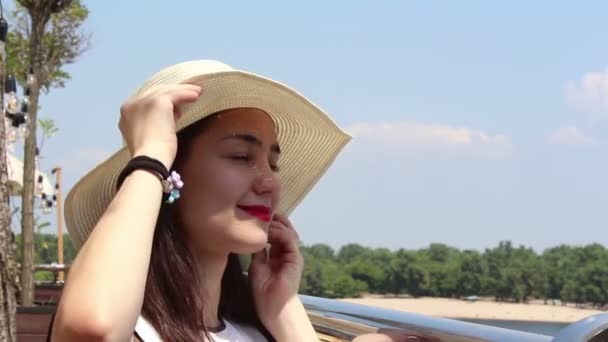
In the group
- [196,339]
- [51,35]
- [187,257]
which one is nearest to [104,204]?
[187,257]

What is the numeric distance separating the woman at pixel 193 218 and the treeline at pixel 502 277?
0.29 meters

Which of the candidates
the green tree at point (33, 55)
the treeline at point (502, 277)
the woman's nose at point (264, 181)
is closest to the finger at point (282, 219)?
the treeline at point (502, 277)

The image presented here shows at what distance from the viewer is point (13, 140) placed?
11352 millimetres

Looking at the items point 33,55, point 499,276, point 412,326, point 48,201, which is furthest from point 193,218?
point 48,201

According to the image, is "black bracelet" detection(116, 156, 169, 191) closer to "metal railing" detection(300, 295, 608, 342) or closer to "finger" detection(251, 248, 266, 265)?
"metal railing" detection(300, 295, 608, 342)

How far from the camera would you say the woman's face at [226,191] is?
1.64m

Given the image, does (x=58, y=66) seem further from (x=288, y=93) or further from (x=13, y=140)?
(x=288, y=93)

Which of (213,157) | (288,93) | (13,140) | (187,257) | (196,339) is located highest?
(13,140)

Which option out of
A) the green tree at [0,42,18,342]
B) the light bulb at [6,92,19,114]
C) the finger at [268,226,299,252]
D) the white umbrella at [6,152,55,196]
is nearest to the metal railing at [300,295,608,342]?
the finger at [268,226,299,252]

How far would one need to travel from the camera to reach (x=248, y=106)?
1.77 meters

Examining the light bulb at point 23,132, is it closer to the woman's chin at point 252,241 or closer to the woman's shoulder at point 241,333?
the woman's shoulder at point 241,333

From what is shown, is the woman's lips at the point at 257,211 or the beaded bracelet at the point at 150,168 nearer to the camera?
the beaded bracelet at the point at 150,168

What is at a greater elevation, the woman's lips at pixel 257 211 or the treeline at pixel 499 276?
the woman's lips at pixel 257 211

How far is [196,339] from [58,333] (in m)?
0.40
